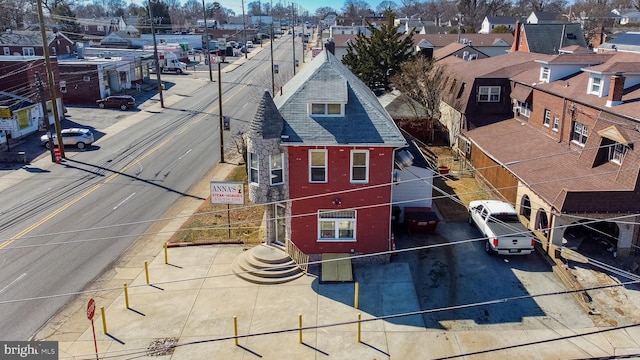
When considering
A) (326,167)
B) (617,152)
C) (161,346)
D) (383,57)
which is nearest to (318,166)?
(326,167)

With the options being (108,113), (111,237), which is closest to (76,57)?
(108,113)

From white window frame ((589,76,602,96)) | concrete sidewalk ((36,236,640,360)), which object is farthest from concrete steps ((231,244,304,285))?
white window frame ((589,76,602,96))

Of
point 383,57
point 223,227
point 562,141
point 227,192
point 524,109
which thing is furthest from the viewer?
point 383,57

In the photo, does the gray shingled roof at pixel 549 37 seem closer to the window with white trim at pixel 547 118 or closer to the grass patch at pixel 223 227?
the window with white trim at pixel 547 118

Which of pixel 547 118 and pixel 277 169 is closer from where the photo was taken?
pixel 277 169

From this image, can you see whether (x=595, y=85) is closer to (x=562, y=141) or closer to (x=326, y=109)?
(x=562, y=141)

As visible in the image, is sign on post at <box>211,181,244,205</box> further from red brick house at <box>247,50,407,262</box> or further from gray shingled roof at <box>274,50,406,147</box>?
gray shingled roof at <box>274,50,406,147</box>
